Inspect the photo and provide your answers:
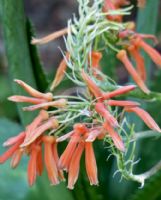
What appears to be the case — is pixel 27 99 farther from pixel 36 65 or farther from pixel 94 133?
pixel 36 65

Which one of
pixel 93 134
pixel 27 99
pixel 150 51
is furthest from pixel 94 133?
pixel 150 51

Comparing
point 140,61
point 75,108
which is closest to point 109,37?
point 140,61

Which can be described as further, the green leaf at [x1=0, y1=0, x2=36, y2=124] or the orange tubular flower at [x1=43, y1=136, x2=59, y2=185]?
the green leaf at [x1=0, y1=0, x2=36, y2=124]

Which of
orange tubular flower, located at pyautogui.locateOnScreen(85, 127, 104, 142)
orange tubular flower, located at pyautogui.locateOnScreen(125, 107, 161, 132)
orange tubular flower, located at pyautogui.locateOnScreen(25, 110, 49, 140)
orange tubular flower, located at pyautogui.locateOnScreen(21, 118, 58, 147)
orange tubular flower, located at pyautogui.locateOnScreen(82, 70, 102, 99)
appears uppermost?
orange tubular flower, located at pyautogui.locateOnScreen(82, 70, 102, 99)

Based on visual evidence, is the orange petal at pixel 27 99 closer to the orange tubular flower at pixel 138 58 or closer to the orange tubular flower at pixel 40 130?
the orange tubular flower at pixel 40 130

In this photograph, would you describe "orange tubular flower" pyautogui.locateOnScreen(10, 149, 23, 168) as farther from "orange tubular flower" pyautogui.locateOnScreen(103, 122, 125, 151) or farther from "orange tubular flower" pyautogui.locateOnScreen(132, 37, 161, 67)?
"orange tubular flower" pyautogui.locateOnScreen(132, 37, 161, 67)

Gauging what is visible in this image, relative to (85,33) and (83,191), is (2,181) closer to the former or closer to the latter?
(83,191)

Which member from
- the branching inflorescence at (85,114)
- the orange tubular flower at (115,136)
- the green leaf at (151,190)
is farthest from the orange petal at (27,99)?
the green leaf at (151,190)

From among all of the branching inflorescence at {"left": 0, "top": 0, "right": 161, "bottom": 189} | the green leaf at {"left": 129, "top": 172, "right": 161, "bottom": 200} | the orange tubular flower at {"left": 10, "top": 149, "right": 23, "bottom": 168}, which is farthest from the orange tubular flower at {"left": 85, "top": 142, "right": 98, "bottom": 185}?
the green leaf at {"left": 129, "top": 172, "right": 161, "bottom": 200}
